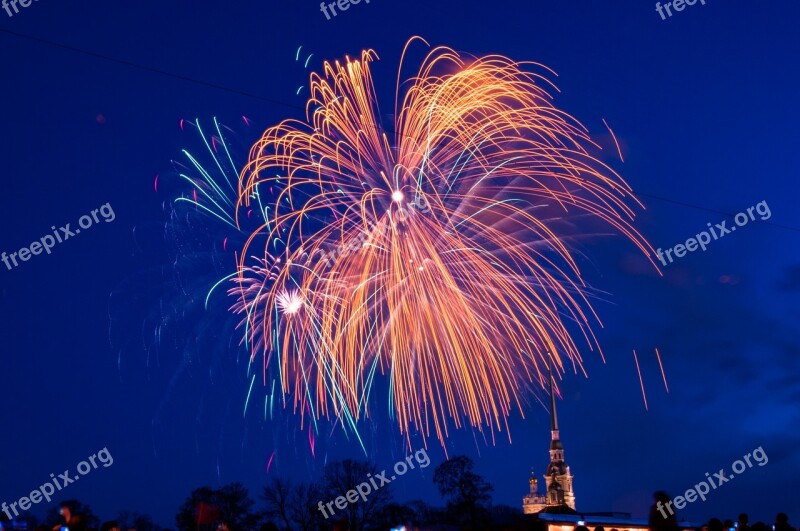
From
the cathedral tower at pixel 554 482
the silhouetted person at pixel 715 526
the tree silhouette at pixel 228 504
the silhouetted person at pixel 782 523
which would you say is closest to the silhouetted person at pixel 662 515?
the silhouetted person at pixel 715 526

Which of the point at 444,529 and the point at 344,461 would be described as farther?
the point at 344,461

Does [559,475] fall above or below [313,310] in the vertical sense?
above

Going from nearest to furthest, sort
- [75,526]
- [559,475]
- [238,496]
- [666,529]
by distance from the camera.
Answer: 1. [666,529]
2. [75,526]
3. [238,496]
4. [559,475]

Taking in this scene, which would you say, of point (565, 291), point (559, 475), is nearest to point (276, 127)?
point (565, 291)

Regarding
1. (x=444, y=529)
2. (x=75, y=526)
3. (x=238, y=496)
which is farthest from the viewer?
(x=238, y=496)

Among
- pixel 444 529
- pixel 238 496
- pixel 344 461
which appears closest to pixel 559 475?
pixel 344 461

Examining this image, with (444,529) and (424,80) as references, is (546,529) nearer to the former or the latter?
(444,529)

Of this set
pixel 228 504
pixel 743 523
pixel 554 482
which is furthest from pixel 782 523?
pixel 554 482

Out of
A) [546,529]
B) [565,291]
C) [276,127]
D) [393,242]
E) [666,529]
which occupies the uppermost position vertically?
[276,127]
